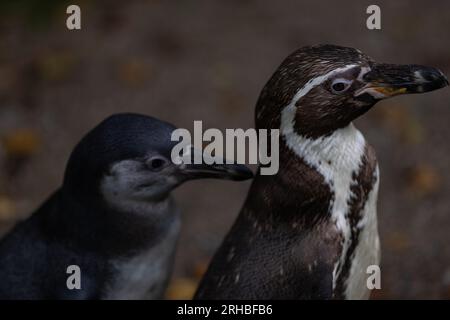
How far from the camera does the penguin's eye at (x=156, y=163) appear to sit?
312 centimetres

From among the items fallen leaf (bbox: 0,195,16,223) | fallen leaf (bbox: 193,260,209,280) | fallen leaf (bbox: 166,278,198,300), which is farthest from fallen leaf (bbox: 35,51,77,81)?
fallen leaf (bbox: 166,278,198,300)

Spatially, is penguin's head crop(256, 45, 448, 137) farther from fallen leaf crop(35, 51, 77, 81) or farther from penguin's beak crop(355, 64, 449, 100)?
fallen leaf crop(35, 51, 77, 81)

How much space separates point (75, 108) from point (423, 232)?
7.12 feet

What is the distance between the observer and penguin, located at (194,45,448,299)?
8.70ft

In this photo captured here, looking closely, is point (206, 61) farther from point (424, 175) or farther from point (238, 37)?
point (424, 175)

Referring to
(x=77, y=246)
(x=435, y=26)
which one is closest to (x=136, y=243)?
(x=77, y=246)

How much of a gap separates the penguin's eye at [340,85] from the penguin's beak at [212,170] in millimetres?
535

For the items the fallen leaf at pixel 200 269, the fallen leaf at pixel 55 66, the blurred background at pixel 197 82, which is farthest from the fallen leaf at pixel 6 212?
the fallen leaf at pixel 200 269

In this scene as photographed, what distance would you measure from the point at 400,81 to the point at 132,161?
40.0 inches

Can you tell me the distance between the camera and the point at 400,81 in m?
2.63

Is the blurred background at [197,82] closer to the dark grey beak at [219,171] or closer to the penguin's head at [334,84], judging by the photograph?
the dark grey beak at [219,171]

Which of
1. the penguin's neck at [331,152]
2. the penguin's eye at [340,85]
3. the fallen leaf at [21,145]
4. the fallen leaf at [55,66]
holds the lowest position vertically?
the fallen leaf at [21,145]
